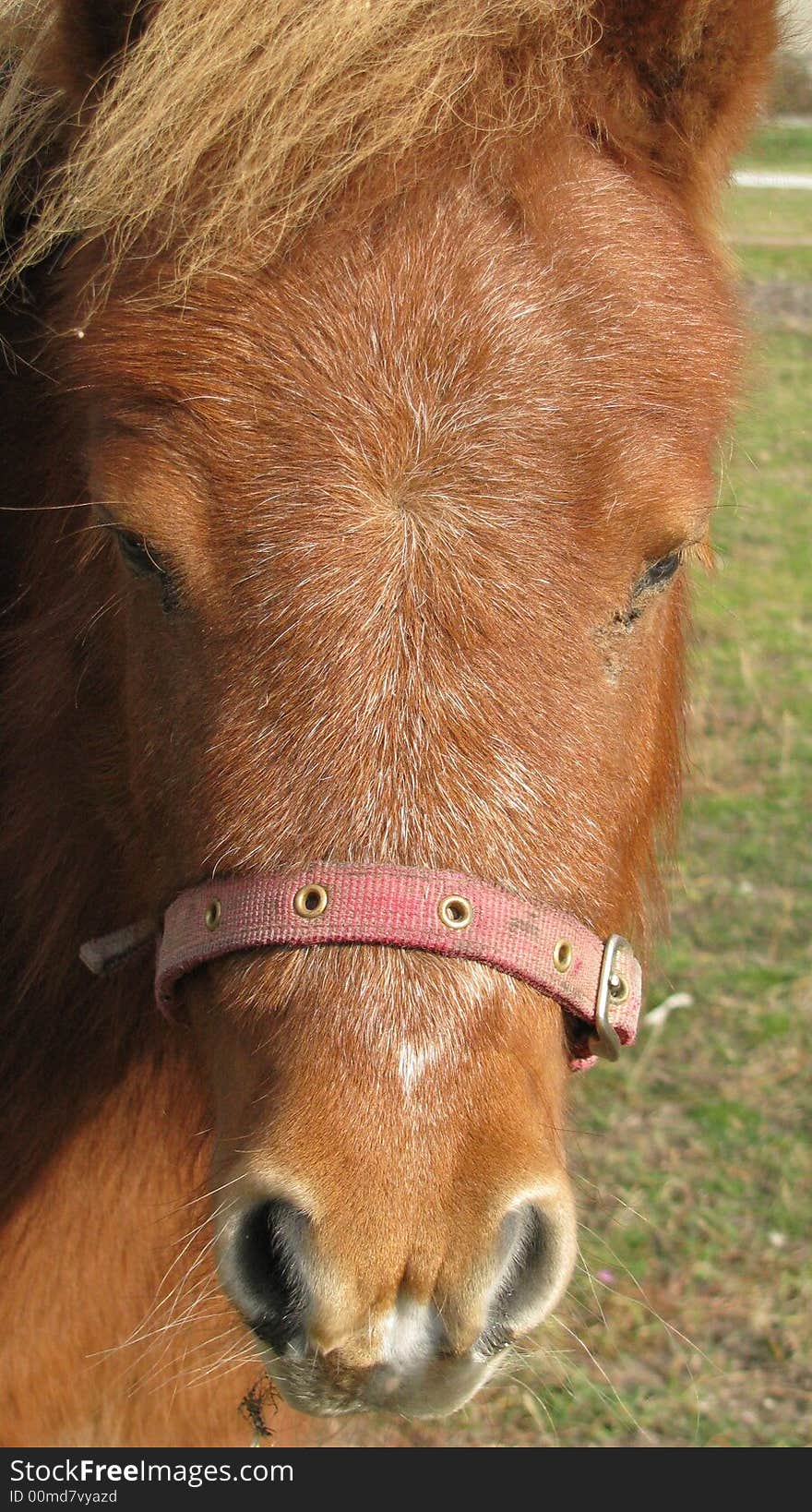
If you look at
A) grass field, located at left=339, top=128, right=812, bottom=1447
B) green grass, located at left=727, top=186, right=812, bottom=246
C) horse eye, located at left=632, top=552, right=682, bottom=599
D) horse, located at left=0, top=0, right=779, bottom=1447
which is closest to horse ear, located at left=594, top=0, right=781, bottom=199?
horse, located at left=0, top=0, right=779, bottom=1447

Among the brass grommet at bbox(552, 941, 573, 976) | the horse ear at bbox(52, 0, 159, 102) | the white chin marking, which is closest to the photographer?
the white chin marking

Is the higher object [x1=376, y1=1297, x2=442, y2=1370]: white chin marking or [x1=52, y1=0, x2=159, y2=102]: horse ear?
[x1=52, y1=0, x2=159, y2=102]: horse ear

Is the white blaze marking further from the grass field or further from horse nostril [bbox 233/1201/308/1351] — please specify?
the grass field

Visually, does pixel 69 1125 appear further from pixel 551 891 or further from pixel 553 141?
pixel 553 141

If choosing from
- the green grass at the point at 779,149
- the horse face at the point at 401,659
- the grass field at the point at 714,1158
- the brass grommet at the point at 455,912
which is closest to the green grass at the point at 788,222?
the grass field at the point at 714,1158

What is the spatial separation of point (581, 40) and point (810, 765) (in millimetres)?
4515

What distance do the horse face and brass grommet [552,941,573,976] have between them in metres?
0.06

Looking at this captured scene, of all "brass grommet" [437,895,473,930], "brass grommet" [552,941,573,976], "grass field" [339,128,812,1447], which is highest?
"brass grommet" [437,895,473,930]

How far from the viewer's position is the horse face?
59.8 inches

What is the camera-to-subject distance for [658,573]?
1.91 metres

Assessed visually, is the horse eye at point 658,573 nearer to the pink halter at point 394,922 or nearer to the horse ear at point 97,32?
the pink halter at point 394,922

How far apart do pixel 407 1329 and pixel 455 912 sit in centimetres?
47

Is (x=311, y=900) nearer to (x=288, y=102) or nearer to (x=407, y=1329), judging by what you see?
(x=407, y=1329)

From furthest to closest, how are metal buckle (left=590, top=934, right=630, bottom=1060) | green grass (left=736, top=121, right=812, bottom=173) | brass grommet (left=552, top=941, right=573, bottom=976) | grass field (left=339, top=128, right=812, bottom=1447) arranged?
grass field (left=339, top=128, right=812, bottom=1447) → green grass (left=736, top=121, right=812, bottom=173) → metal buckle (left=590, top=934, right=630, bottom=1060) → brass grommet (left=552, top=941, right=573, bottom=976)
